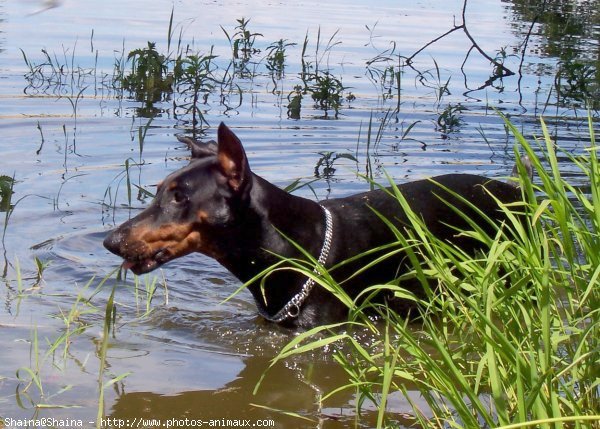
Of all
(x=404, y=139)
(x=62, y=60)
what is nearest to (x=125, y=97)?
(x=62, y=60)

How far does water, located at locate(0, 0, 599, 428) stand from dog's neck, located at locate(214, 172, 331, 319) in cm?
29

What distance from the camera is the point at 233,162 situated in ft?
17.1

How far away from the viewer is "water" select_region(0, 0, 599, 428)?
4805 mm

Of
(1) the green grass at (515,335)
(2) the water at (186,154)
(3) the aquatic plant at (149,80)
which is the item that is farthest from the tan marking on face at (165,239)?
(3) the aquatic plant at (149,80)

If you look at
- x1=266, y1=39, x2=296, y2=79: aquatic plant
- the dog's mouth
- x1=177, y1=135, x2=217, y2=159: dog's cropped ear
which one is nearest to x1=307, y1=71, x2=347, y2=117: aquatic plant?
Result: x1=266, y1=39, x2=296, y2=79: aquatic plant

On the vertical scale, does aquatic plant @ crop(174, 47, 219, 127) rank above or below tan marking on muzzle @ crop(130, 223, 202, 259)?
above

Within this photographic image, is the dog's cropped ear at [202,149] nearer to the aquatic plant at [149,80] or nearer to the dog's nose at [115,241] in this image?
the dog's nose at [115,241]

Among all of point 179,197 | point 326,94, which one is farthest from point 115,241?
point 326,94

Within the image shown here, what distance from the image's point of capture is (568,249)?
142 inches

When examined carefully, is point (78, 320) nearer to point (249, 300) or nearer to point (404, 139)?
point (249, 300)

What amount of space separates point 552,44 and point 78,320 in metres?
10.7

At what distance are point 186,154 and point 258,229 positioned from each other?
3.67 m

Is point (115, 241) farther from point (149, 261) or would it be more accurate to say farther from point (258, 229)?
point (258, 229)

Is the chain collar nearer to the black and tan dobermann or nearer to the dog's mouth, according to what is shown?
the black and tan dobermann
